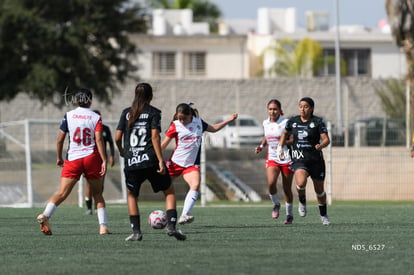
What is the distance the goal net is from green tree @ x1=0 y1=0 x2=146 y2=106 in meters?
12.6

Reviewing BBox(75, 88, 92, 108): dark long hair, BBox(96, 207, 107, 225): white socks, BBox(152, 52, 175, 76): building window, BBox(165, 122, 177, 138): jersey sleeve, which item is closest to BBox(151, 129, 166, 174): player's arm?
BBox(75, 88, 92, 108): dark long hair

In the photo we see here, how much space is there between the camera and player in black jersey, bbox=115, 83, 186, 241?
43.4 feet

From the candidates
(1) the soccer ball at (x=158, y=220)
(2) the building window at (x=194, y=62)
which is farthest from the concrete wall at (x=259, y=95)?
(1) the soccer ball at (x=158, y=220)

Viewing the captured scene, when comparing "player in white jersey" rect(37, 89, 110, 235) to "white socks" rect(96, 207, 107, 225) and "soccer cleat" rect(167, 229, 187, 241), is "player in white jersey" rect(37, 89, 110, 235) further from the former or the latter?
"soccer cleat" rect(167, 229, 187, 241)

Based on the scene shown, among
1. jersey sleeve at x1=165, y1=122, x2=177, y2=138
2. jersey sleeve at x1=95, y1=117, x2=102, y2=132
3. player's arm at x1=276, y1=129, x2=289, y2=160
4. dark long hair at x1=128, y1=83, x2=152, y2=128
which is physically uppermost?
dark long hair at x1=128, y1=83, x2=152, y2=128

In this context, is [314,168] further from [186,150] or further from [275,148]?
[186,150]

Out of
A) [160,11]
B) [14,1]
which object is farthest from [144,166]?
[160,11]

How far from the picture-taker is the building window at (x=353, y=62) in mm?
68938

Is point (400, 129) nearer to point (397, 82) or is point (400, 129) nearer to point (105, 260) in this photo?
point (397, 82)

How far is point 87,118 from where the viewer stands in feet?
47.6

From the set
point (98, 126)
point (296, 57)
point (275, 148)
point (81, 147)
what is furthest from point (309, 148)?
point (296, 57)

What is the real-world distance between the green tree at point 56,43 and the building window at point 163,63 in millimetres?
23188

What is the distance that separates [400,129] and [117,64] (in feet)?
61.1

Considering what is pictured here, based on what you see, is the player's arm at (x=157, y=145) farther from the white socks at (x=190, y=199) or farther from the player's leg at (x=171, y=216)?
the white socks at (x=190, y=199)
